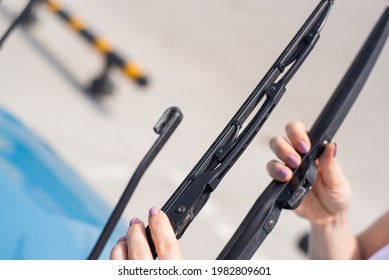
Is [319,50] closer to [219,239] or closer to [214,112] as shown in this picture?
[214,112]

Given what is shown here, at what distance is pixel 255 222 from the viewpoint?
113cm

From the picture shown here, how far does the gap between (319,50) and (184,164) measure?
115 inches

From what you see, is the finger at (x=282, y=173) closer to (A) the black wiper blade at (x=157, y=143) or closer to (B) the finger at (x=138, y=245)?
(A) the black wiper blade at (x=157, y=143)

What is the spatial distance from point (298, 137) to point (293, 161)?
10cm

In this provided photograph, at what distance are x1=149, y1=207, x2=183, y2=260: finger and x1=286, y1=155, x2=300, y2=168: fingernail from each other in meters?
0.39

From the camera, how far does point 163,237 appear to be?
37.3 inches

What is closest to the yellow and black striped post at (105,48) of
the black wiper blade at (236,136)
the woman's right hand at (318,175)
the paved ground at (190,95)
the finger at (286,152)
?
the paved ground at (190,95)

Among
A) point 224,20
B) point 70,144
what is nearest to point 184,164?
point 70,144

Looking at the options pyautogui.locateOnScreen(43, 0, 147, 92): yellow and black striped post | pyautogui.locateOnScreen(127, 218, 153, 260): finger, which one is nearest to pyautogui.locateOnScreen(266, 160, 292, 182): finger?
pyautogui.locateOnScreen(127, 218, 153, 260): finger

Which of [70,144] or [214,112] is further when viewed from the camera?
[214,112]

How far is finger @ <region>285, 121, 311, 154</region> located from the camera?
1.29 m

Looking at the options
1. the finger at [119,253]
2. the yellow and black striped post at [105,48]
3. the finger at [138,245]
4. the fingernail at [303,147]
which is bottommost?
the yellow and black striped post at [105,48]

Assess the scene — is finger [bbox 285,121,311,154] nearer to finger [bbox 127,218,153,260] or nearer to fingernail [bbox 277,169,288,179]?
fingernail [bbox 277,169,288,179]

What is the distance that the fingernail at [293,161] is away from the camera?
125 centimetres
